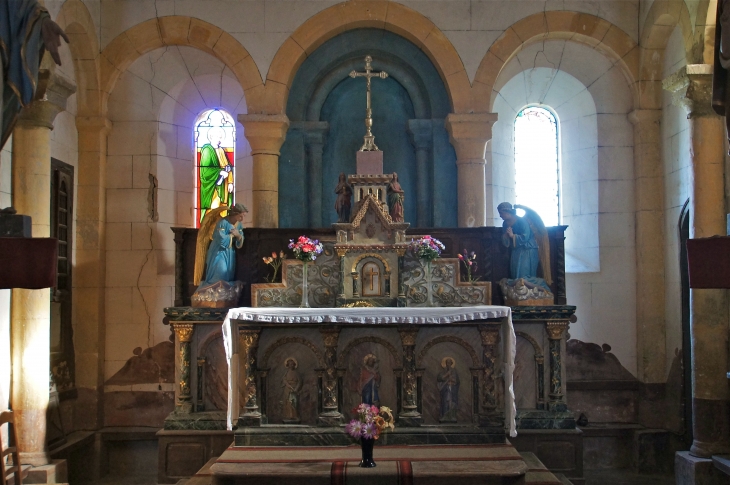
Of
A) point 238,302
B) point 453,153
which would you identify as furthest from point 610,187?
point 238,302

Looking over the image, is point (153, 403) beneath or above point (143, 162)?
beneath

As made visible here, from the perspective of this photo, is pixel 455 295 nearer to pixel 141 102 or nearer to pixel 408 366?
pixel 408 366

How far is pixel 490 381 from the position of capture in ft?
29.0

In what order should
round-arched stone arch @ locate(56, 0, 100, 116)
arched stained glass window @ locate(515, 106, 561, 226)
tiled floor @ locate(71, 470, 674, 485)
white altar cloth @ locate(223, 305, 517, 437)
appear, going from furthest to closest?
arched stained glass window @ locate(515, 106, 561, 226) < round-arched stone arch @ locate(56, 0, 100, 116) < tiled floor @ locate(71, 470, 674, 485) < white altar cloth @ locate(223, 305, 517, 437)

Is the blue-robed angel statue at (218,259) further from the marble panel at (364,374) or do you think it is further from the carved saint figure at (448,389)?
the carved saint figure at (448,389)

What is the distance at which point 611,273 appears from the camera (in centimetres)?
1128

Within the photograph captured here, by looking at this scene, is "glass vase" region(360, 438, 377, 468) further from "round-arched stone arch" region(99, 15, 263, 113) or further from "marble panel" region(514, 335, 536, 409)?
"round-arched stone arch" region(99, 15, 263, 113)

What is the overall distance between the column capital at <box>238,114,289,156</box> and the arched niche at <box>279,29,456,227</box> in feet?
1.38

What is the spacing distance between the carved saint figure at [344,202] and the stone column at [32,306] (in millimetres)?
3522

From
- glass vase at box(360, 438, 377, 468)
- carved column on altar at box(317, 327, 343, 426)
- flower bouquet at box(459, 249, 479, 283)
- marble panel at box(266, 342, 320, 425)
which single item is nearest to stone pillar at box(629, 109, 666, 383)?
flower bouquet at box(459, 249, 479, 283)

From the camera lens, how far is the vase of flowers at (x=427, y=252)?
923 centimetres

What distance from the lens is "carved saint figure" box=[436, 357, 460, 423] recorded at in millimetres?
8914

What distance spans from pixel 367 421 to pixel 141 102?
6.75 meters

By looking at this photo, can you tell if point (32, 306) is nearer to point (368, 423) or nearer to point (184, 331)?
point (184, 331)
